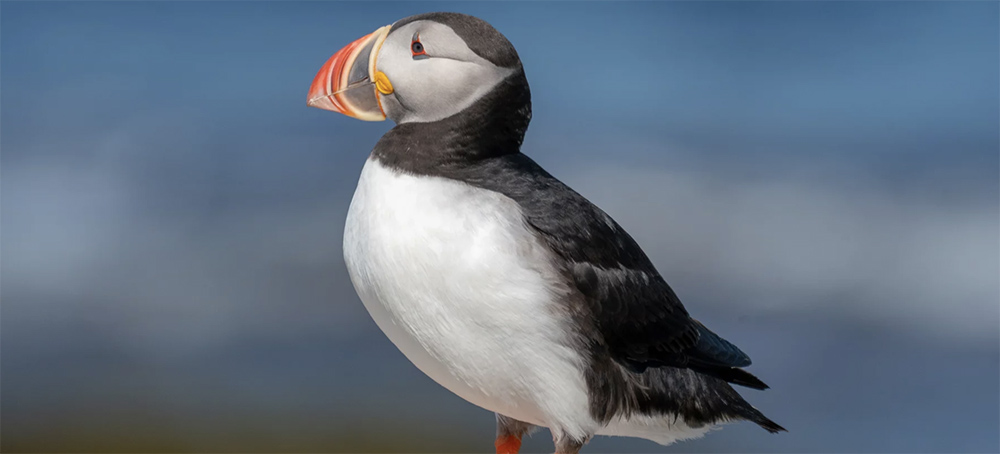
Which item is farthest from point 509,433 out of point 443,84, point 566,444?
point 443,84

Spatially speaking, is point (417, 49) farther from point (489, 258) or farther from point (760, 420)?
point (760, 420)

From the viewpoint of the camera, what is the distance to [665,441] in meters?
3.73

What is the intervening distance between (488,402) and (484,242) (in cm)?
64

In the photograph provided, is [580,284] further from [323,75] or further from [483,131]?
[323,75]

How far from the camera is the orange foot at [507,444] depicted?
12.4ft

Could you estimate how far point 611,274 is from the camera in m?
3.41

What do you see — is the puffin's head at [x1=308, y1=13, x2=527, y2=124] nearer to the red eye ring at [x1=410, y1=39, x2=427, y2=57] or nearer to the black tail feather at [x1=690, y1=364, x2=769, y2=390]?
the red eye ring at [x1=410, y1=39, x2=427, y2=57]

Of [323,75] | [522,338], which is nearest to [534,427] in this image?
[522,338]

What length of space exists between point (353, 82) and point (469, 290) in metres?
0.90

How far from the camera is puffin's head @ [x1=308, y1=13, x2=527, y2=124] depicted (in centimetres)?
326

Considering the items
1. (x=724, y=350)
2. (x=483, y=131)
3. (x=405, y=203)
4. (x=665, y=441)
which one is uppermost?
(x=483, y=131)

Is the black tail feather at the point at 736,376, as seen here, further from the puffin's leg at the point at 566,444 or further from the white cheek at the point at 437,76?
the white cheek at the point at 437,76

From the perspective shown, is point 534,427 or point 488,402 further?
point 534,427

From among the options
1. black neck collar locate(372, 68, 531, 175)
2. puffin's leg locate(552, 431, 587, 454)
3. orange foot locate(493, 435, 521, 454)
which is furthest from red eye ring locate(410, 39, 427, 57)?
orange foot locate(493, 435, 521, 454)
